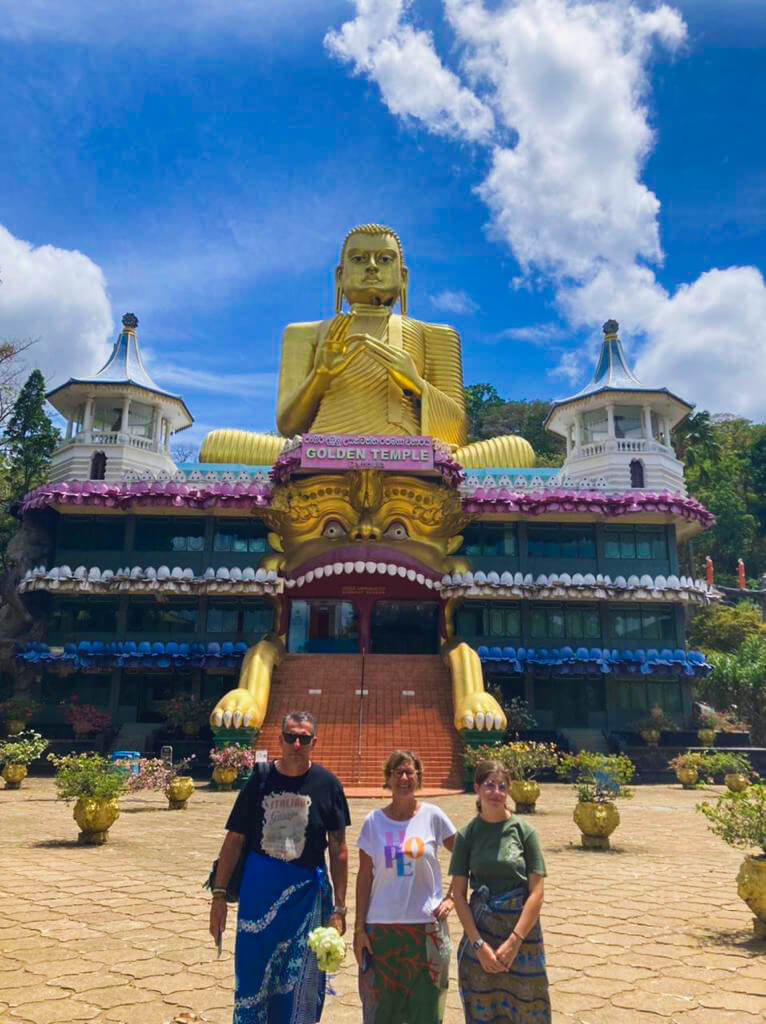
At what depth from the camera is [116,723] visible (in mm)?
24938

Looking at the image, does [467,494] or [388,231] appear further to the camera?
[388,231]

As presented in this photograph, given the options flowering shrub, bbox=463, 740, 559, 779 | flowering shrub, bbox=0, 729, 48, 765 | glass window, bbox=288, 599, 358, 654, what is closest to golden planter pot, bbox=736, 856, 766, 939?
flowering shrub, bbox=463, 740, 559, 779

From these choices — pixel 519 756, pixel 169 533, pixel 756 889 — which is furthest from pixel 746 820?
pixel 169 533

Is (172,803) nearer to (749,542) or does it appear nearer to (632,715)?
(632,715)

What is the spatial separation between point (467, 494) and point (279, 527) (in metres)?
6.21

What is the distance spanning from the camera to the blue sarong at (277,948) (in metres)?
4.00

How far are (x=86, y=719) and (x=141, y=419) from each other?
12.9 m

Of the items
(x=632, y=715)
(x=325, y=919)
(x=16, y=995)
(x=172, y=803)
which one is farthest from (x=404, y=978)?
(x=632, y=715)

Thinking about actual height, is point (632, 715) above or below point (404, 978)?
above

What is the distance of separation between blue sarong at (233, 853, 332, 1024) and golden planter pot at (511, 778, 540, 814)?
11286 mm

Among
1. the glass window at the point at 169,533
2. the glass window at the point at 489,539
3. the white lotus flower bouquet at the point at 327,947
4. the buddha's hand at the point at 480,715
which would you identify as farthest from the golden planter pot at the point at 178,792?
the glass window at the point at 489,539

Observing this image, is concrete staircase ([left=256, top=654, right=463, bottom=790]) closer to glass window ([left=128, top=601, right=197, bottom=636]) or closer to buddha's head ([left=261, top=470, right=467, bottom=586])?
buddha's head ([left=261, top=470, right=467, bottom=586])

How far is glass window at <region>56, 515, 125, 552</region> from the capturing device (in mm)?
27203

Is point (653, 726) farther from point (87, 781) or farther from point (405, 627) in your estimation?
point (87, 781)
